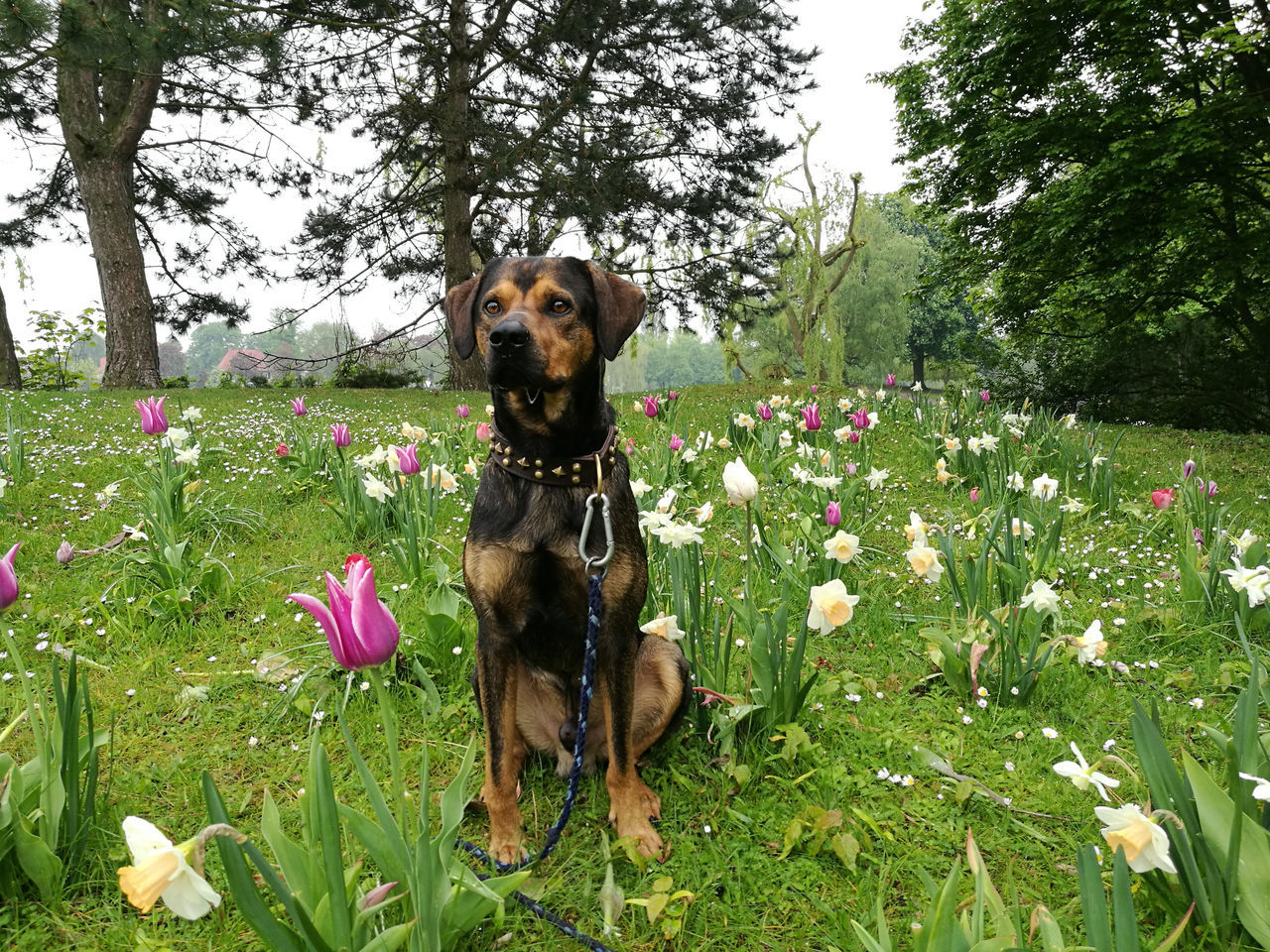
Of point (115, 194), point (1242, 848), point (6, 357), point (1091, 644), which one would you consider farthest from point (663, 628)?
point (6, 357)

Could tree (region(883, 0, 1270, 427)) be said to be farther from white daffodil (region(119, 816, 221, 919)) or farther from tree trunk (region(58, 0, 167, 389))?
tree trunk (region(58, 0, 167, 389))

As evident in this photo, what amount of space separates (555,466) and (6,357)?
54.2ft

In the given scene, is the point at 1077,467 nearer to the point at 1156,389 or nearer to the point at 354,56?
the point at 1156,389

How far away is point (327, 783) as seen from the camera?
52.0 inches

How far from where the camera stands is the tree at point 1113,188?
32.5ft

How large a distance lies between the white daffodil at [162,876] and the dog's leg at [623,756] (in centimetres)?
120

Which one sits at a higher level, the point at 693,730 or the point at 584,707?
the point at 584,707

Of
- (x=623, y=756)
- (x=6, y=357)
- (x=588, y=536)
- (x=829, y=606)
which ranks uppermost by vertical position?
(x=6, y=357)

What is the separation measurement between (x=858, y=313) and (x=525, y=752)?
44.3 metres

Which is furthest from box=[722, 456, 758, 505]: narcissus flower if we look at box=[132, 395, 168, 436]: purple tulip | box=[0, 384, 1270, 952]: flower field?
box=[132, 395, 168, 436]: purple tulip

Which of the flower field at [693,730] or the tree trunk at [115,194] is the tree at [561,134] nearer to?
the tree trunk at [115,194]

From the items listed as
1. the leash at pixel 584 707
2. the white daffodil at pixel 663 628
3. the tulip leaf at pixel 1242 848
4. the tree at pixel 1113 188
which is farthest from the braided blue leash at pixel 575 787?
the tree at pixel 1113 188

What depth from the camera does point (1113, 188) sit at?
10180 millimetres

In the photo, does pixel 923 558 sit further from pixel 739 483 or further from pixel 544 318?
pixel 544 318
